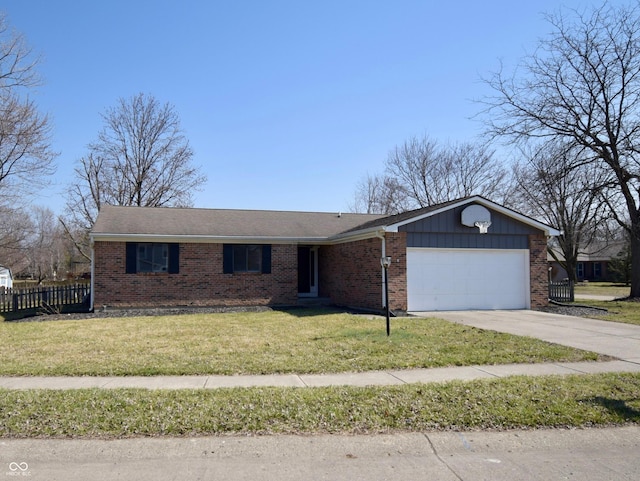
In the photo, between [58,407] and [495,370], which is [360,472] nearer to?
[58,407]

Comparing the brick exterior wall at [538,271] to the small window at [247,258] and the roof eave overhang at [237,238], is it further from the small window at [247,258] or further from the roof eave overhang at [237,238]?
the small window at [247,258]

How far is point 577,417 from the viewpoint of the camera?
17.7ft

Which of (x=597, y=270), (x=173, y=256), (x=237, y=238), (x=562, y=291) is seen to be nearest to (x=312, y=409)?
(x=237, y=238)

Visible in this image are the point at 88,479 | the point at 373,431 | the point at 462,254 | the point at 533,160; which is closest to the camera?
the point at 88,479

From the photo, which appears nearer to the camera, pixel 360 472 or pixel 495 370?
pixel 360 472

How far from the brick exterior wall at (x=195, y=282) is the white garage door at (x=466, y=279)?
208 inches

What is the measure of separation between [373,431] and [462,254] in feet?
40.2

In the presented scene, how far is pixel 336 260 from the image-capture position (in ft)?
62.3

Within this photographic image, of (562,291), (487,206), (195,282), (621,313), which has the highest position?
(487,206)

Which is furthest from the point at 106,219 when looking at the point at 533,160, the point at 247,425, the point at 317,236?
the point at 533,160

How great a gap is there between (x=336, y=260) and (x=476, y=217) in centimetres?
560

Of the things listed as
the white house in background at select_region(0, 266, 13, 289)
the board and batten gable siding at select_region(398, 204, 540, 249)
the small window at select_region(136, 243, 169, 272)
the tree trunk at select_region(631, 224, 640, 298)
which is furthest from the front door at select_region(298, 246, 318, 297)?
the white house in background at select_region(0, 266, 13, 289)

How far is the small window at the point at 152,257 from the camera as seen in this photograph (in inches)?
682

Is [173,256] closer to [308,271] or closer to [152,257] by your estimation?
[152,257]
